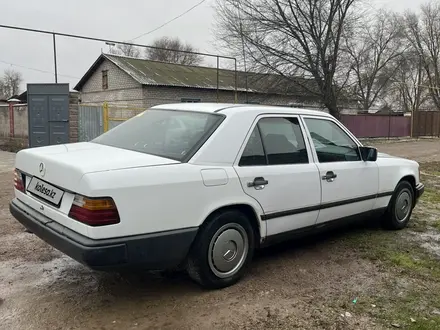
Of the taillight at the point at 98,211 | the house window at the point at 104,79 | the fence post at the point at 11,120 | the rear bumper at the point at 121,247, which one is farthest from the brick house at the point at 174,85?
the taillight at the point at 98,211

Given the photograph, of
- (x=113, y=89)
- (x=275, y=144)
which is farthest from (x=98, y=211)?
(x=113, y=89)

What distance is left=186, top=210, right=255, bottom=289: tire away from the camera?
3234 millimetres

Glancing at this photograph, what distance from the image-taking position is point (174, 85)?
951 inches

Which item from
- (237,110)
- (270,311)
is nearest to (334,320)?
(270,311)

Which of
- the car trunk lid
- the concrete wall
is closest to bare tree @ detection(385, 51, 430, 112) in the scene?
the concrete wall

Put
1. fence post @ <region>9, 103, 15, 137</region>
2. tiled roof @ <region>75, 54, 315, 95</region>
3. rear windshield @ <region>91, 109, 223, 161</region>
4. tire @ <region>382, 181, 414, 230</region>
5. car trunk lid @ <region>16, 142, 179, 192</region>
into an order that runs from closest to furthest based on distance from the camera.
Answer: car trunk lid @ <region>16, 142, 179, 192</region>, rear windshield @ <region>91, 109, 223, 161</region>, tire @ <region>382, 181, 414, 230</region>, fence post @ <region>9, 103, 15, 137</region>, tiled roof @ <region>75, 54, 315, 95</region>

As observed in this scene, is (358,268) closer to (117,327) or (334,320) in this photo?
(334,320)

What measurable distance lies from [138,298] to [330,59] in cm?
1922

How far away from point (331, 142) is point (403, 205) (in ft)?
5.46

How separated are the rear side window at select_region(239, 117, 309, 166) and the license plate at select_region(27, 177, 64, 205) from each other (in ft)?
4.73

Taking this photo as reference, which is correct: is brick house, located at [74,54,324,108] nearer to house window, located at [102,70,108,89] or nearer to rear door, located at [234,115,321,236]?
house window, located at [102,70,108,89]

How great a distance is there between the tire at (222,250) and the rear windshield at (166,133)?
0.62 meters

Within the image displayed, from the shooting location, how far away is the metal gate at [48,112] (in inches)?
532

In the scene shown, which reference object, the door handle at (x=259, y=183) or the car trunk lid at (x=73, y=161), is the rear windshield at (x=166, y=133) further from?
the door handle at (x=259, y=183)
